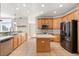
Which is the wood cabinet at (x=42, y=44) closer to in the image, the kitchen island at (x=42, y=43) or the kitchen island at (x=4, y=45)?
the kitchen island at (x=42, y=43)

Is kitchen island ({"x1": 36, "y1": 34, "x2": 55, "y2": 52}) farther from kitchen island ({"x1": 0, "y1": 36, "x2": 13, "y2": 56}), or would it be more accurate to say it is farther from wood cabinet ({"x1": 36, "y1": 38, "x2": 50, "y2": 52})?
kitchen island ({"x1": 0, "y1": 36, "x2": 13, "y2": 56})

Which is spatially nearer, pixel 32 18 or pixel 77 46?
pixel 77 46

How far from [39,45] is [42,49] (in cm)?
23

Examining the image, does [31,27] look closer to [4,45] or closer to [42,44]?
[42,44]

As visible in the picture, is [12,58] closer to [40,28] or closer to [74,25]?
[74,25]

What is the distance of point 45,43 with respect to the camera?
6.82 metres

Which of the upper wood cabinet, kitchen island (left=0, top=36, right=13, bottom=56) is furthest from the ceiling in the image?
the upper wood cabinet

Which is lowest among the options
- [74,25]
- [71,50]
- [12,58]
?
[71,50]

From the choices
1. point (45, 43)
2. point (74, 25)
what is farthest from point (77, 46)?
point (45, 43)

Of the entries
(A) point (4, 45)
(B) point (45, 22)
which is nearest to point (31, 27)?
(B) point (45, 22)

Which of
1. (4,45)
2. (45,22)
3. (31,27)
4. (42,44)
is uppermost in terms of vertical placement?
(45,22)

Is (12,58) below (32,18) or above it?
below

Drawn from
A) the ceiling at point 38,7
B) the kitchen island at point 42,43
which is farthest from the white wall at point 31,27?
the kitchen island at point 42,43

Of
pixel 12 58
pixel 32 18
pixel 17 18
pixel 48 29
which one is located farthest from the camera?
pixel 32 18
